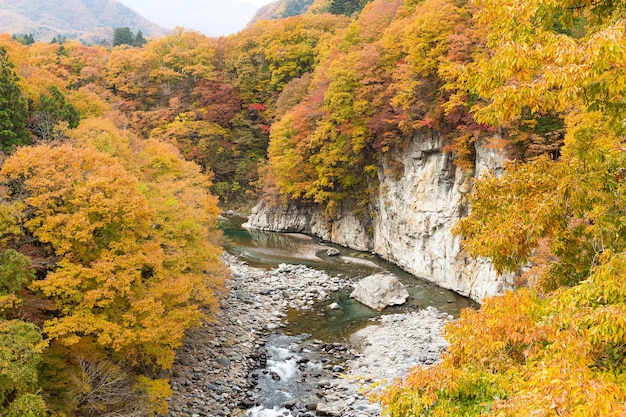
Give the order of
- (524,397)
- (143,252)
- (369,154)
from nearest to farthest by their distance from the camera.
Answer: (524,397)
(143,252)
(369,154)

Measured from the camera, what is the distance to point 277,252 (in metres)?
32.7

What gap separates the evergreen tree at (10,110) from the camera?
15914 millimetres

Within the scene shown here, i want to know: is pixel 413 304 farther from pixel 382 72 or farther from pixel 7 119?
pixel 7 119

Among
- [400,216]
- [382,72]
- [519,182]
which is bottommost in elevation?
[400,216]

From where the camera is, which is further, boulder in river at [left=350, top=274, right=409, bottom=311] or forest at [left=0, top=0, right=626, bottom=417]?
boulder in river at [left=350, top=274, right=409, bottom=311]

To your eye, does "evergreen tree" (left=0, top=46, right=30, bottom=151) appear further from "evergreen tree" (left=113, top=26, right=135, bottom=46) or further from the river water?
"evergreen tree" (left=113, top=26, right=135, bottom=46)

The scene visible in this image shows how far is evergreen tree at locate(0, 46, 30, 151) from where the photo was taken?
15914mm

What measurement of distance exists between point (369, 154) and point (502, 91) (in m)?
28.1

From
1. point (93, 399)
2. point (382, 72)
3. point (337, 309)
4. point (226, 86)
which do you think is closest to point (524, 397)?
point (93, 399)

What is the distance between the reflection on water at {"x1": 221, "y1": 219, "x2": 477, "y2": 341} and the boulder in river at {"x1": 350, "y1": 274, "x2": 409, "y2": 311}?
1.09 feet

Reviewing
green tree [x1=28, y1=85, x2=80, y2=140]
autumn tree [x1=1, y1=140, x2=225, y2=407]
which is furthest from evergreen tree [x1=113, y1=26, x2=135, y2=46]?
autumn tree [x1=1, y1=140, x2=225, y2=407]

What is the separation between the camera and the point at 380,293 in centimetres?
2150

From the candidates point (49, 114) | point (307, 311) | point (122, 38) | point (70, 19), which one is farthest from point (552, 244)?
point (70, 19)

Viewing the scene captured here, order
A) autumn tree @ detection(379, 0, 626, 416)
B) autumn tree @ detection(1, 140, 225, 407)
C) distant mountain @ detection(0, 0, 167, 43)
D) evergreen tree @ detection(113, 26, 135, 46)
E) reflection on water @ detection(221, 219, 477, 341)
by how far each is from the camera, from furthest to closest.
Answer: distant mountain @ detection(0, 0, 167, 43) → evergreen tree @ detection(113, 26, 135, 46) → reflection on water @ detection(221, 219, 477, 341) → autumn tree @ detection(1, 140, 225, 407) → autumn tree @ detection(379, 0, 626, 416)
